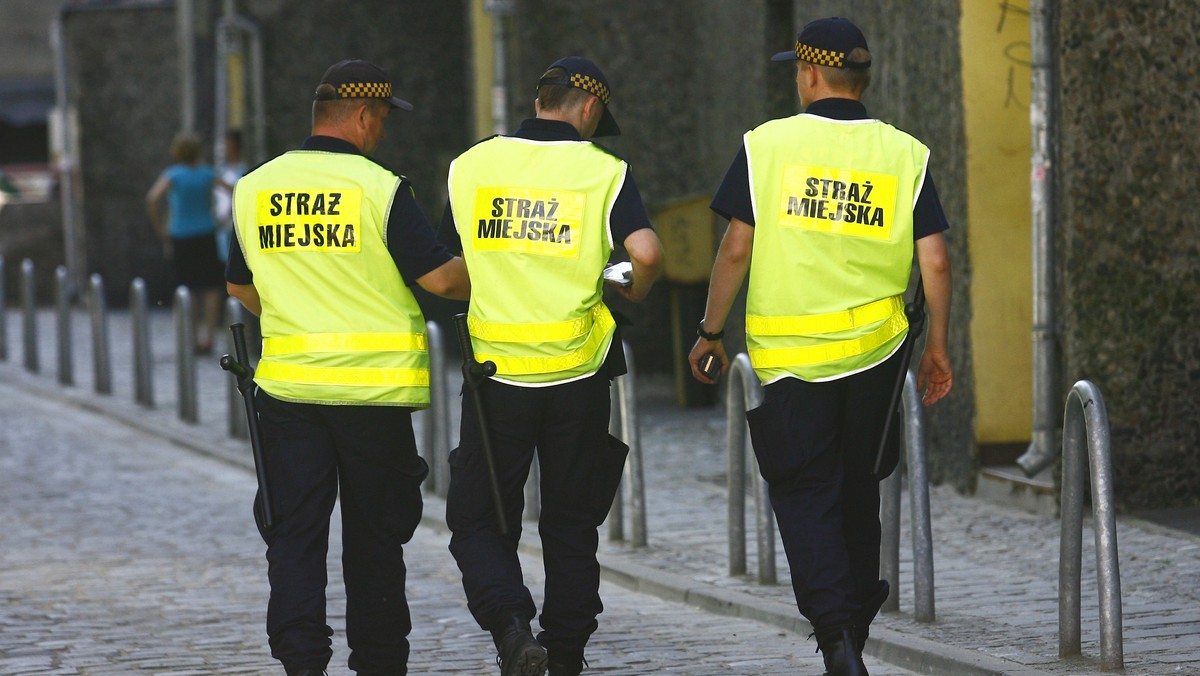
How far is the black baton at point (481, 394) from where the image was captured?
6070 millimetres

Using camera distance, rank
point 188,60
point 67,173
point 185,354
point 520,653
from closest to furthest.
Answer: point 520,653
point 185,354
point 188,60
point 67,173

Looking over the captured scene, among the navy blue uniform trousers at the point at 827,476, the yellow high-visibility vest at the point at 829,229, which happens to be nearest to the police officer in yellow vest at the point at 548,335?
the yellow high-visibility vest at the point at 829,229

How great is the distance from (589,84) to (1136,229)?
404cm

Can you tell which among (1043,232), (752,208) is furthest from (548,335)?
(1043,232)

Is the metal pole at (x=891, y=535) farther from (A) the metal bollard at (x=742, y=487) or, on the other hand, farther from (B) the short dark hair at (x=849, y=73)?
(B) the short dark hair at (x=849, y=73)

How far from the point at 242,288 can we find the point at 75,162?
21.7 m

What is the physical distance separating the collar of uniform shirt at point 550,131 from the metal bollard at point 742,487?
2.34 metres

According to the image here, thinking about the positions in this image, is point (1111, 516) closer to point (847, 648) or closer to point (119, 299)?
point (847, 648)

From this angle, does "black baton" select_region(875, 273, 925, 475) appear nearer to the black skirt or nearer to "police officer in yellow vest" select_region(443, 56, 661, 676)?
"police officer in yellow vest" select_region(443, 56, 661, 676)

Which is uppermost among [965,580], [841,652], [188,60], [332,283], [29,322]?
[188,60]

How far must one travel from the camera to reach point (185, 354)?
14.9m

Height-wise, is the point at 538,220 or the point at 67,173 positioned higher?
the point at 538,220

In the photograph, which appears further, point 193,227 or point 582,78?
point 193,227

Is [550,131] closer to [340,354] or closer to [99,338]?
[340,354]
